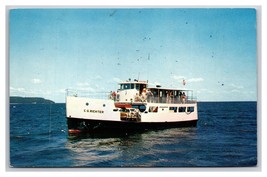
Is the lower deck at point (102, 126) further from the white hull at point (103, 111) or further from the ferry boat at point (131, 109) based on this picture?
the white hull at point (103, 111)

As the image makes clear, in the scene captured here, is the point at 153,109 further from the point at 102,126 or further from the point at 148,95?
the point at 102,126

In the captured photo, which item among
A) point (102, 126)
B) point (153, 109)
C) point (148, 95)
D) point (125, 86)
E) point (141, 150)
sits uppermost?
point (125, 86)

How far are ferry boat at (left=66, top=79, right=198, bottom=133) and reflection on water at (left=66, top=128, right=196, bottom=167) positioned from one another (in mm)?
406

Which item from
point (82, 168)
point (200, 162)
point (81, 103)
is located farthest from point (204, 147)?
point (81, 103)

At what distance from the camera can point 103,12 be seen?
9250 millimetres

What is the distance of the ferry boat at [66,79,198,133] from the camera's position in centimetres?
1227

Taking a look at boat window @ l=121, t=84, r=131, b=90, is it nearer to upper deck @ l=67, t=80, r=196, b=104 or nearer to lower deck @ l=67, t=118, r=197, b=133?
upper deck @ l=67, t=80, r=196, b=104

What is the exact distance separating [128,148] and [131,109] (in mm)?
2950

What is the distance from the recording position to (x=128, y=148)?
10898mm

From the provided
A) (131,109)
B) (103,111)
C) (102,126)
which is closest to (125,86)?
(103,111)

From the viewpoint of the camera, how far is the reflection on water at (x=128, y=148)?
376 inches

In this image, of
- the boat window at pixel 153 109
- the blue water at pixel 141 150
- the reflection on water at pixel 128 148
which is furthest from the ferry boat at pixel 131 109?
the blue water at pixel 141 150

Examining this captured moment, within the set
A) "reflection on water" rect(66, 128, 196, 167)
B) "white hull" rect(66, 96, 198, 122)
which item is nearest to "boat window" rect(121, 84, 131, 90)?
"white hull" rect(66, 96, 198, 122)
